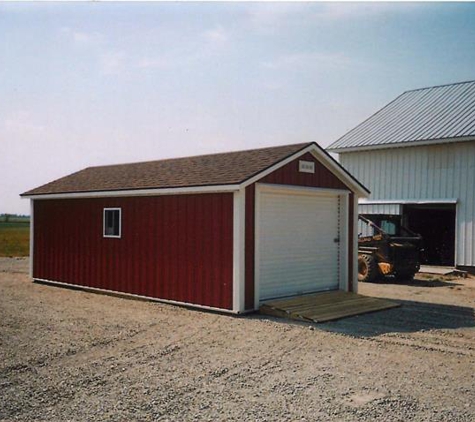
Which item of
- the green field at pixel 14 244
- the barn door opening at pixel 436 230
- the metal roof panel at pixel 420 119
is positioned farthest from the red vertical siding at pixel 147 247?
the green field at pixel 14 244

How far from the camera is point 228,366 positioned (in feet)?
23.7

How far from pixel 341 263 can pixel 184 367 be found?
24.6ft

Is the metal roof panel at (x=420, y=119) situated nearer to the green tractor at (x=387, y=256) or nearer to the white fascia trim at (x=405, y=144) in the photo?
the white fascia trim at (x=405, y=144)

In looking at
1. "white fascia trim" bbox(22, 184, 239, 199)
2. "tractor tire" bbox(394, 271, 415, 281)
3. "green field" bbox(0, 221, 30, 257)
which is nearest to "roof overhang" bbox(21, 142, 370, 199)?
"white fascia trim" bbox(22, 184, 239, 199)

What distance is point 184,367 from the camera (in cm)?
712

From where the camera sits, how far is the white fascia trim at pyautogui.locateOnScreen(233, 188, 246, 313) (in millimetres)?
10961

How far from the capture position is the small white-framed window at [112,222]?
13.7 m

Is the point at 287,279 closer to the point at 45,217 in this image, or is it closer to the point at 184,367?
the point at 184,367

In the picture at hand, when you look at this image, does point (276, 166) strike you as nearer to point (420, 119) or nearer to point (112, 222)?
point (112, 222)

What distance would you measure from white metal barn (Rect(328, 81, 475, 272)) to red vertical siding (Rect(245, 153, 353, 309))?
543 cm

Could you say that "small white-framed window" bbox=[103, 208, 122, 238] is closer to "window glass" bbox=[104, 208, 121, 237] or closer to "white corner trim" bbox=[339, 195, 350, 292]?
"window glass" bbox=[104, 208, 121, 237]

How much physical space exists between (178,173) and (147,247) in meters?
1.88

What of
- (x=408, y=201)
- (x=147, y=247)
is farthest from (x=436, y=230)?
(x=147, y=247)

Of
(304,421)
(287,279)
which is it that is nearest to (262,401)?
(304,421)
